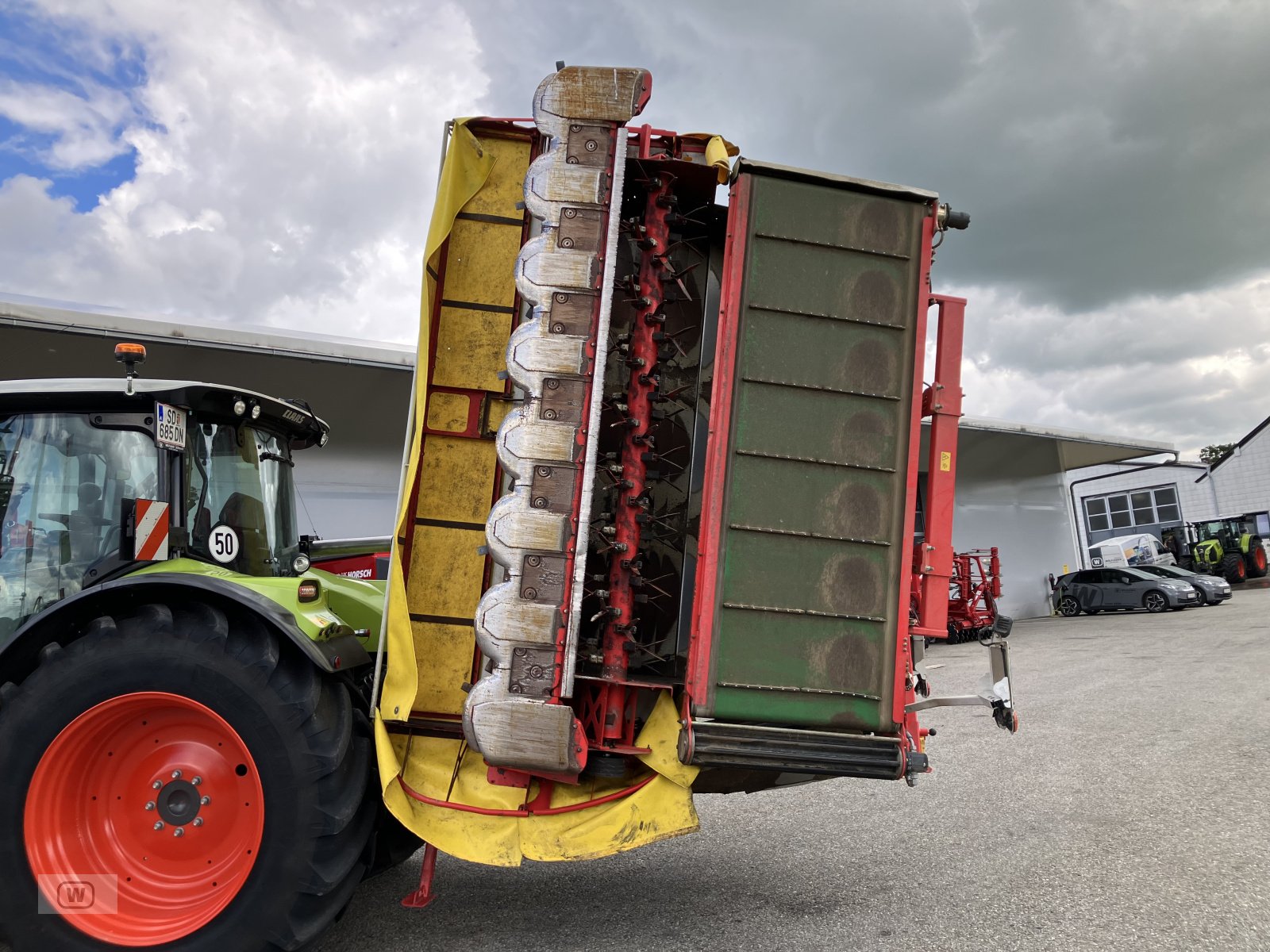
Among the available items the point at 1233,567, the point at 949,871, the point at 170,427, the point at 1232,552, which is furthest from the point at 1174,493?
the point at 170,427

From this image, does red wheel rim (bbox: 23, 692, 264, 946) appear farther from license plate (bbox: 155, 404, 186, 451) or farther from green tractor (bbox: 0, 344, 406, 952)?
license plate (bbox: 155, 404, 186, 451)

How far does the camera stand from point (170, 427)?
2922 millimetres

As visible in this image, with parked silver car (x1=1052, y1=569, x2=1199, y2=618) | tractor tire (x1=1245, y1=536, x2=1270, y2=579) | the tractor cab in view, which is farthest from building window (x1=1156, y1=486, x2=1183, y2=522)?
the tractor cab

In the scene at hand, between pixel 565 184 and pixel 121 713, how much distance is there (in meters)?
2.23

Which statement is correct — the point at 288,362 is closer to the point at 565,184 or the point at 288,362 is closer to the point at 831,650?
the point at 565,184

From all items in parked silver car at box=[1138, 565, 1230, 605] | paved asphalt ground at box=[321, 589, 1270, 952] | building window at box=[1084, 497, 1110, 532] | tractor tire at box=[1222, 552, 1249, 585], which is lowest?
paved asphalt ground at box=[321, 589, 1270, 952]

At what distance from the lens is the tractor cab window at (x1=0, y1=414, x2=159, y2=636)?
2.83 m

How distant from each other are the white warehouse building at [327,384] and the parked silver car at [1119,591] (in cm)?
271

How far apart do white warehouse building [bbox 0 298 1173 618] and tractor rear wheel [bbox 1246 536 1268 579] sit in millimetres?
10055

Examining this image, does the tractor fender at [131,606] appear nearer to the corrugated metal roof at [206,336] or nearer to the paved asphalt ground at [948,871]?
the paved asphalt ground at [948,871]

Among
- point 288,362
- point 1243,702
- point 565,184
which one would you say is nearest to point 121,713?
point 565,184

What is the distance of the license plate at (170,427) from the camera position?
287 cm

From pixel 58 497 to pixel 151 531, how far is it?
373 mm

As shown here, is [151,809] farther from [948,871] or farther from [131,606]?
[948,871]
